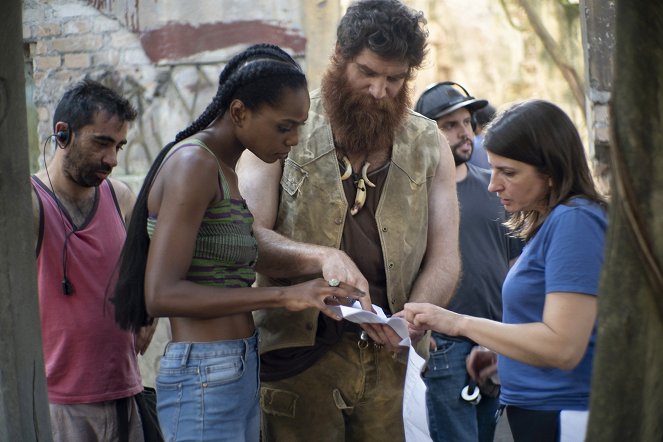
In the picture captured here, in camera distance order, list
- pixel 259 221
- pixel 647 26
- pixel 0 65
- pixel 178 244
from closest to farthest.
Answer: pixel 647 26 → pixel 0 65 → pixel 178 244 → pixel 259 221

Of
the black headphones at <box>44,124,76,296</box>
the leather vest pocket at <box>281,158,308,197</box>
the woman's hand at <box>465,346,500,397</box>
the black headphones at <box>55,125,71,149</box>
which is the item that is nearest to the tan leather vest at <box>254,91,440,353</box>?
the leather vest pocket at <box>281,158,308,197</box>

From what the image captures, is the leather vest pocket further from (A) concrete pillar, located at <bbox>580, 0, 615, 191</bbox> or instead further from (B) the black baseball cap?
(A) concrete pillar, located at <bbox>580, 0, 615, 191</bbox>

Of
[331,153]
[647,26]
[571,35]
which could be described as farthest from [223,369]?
[571,35]

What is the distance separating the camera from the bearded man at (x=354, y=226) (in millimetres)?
3502

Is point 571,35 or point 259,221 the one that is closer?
point 259,221

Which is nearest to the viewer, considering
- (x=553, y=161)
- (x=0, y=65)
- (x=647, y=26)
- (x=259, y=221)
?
(x=647, y=26)

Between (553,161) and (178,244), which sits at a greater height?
(553,161)

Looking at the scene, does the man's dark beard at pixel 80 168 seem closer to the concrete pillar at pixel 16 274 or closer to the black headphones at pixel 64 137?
the black headphones at pixel 64 137

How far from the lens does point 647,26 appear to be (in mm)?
1814

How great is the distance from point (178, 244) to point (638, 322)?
1.36 meters

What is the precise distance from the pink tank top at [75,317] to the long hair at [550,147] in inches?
62.0

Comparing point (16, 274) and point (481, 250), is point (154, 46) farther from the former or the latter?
point (16, 274)

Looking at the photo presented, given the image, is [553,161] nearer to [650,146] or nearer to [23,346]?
[650,146]

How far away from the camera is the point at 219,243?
287 centimetres
